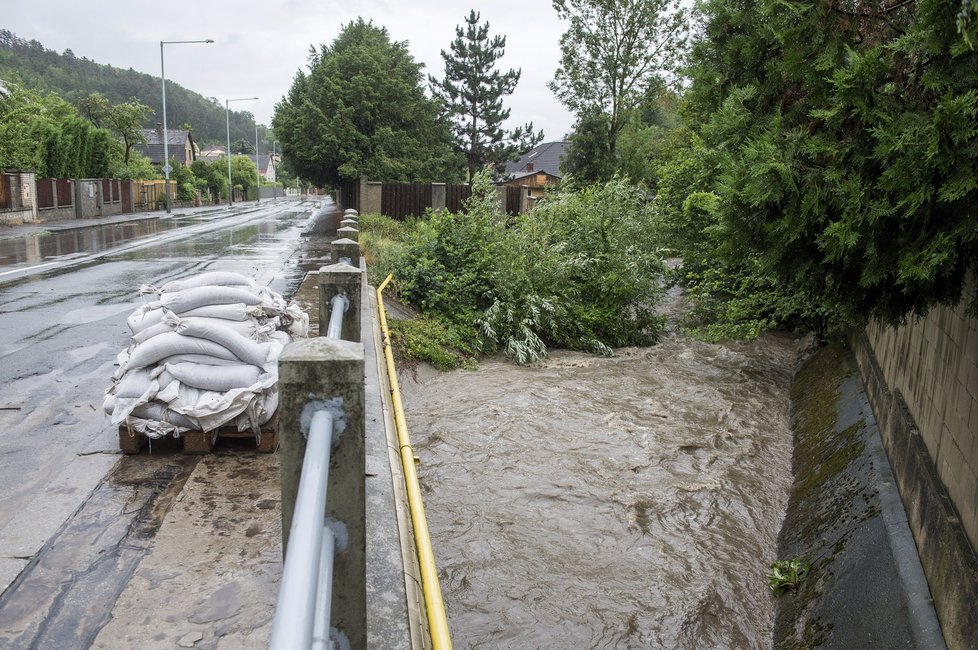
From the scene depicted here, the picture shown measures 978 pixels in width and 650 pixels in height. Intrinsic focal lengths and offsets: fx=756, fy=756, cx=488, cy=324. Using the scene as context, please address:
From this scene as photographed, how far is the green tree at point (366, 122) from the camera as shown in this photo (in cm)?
3297

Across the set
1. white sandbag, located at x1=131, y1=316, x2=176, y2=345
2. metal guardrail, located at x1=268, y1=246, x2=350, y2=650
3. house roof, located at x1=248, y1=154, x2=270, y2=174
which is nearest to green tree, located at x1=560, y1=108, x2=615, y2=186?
white sandbag, located at x1=131, y1=316, x2=176, y2=345

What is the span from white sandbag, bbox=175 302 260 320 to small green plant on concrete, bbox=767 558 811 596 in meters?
4.29

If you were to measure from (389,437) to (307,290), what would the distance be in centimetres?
721

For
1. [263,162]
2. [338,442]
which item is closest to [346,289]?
[338,442]

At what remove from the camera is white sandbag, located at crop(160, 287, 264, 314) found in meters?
5.44

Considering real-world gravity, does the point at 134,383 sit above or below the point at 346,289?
below

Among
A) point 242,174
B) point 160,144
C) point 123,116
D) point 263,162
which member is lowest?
point 242,174

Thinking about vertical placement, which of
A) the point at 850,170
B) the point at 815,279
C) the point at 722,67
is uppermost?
the point at 722,67

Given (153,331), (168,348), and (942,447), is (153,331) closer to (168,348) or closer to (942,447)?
(168,348)

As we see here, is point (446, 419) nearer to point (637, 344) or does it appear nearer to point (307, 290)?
point (307, 290)

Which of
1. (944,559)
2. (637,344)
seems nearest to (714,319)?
(637,344)

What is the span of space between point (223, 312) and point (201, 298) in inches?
7.6

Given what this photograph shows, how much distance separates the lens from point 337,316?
14.4 feet

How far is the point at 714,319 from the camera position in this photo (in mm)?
14312
